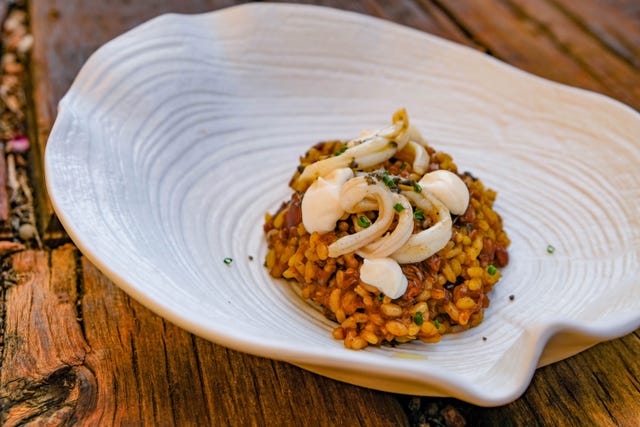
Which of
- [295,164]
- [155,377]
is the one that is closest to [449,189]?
[295,164]

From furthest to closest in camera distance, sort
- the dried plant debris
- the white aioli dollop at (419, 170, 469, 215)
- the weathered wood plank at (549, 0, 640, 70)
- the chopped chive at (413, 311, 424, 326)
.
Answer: the weathered wood plank at (549, 0, 640, 70), the dried plant debris, the white aioli dollop at (419, 170, 469, 215), the chopped chive at (413, 311, 424, 326)

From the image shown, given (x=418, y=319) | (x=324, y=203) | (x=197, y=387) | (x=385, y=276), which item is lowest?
(x=197, y=387)

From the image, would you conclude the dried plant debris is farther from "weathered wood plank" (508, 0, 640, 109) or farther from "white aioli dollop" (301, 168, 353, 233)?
"weathered wood plank" (508, 0, 640, 109)

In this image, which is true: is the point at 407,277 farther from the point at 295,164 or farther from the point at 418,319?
the point at 295,164

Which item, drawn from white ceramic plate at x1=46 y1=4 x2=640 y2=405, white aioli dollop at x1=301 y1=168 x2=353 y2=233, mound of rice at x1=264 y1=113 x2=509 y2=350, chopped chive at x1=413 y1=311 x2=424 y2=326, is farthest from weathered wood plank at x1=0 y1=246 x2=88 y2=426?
chopped chive at x1=413 y1=311 x2=424 y2=326

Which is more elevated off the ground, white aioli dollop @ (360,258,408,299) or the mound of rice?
white aioli dollop @ (360,258,408,299)

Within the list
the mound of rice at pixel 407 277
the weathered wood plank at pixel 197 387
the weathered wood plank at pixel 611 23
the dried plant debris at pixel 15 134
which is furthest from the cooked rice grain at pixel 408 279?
the weathered wood plank at pixel 611 23

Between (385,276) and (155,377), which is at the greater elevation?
(385,276)
